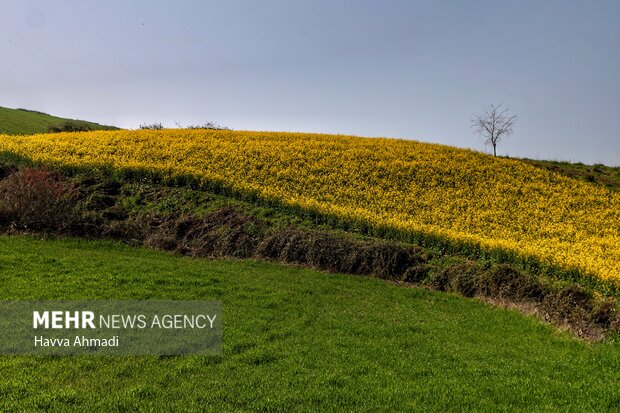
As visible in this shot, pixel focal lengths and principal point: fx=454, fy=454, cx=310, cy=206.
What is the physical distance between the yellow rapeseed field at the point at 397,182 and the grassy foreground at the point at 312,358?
6.31m

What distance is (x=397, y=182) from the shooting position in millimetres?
24672

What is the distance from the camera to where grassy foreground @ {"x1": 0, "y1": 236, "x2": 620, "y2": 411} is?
6.29m

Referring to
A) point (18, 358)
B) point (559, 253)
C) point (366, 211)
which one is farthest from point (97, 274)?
point (559, 253)

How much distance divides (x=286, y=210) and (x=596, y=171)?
2264 centimetres

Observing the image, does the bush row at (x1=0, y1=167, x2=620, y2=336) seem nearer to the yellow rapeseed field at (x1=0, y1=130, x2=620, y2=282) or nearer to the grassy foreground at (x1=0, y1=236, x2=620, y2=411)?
the grassy foreground at (x1=0, y1=236, x2=620, y2=411)

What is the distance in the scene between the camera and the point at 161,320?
30.3 ft

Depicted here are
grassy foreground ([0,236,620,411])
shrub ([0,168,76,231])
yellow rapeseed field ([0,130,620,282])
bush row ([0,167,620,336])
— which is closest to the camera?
grassy foreground ([0,236,620,411])

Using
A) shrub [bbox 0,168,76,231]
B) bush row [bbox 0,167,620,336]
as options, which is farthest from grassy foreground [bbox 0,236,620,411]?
shrub [bbox 0,168,76,231]

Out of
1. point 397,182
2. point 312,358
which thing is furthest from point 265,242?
point 397,182

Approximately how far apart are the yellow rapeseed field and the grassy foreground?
6.31 metres

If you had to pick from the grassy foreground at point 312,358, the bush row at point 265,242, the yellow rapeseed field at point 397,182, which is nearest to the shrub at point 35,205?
the bush row at point 265,242

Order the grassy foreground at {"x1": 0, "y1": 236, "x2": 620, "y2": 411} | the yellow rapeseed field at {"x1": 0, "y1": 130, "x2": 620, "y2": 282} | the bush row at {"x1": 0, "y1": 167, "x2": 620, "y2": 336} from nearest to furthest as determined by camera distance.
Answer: the grassy foreground at {"x1": 0, "y1": 236, "x2": 620, "y2": 411}
the bush row at {"x1": 0, "y1": 167, "x2": 620, "y2": 336}
the yellow rapeseed field at {"x1": 0, "y1": 130, "x2": 620, "y2": 282}

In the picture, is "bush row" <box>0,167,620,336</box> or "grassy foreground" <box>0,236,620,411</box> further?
"bush row" <box>0,167,620,336</box>

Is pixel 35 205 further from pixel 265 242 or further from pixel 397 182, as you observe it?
pixel 397 182
